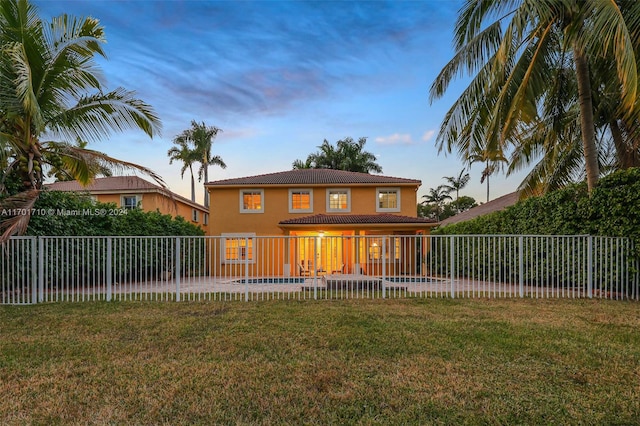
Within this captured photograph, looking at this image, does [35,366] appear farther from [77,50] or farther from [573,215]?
[573,215]

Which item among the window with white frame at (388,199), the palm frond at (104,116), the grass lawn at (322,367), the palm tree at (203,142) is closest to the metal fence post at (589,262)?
the grass lawn at (322,367)

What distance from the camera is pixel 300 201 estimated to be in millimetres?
20297

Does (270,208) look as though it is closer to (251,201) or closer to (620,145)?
(251,201)

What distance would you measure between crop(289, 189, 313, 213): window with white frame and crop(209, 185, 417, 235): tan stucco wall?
20 cm

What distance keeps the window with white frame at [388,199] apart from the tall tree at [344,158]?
16.6m

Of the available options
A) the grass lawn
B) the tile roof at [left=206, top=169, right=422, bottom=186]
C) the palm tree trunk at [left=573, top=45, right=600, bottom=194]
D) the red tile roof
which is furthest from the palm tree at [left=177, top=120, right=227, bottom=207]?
the palm tree trunk at [left=573, top=45, right=600, bottom=194]

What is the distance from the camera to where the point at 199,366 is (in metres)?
4.26

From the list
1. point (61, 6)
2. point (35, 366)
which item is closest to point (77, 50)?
point (61, 6)

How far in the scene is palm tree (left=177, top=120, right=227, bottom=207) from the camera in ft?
116

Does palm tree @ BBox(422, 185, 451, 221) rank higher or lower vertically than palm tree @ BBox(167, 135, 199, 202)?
lower

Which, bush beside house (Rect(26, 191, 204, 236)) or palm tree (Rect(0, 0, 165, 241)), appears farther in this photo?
bush beside house (Rect(26, 191, 204, 236))

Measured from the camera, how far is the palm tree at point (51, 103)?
7.61m

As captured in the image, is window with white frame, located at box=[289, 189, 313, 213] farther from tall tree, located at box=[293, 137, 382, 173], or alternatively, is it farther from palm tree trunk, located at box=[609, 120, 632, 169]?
tall tree, located at box=[293, 137, 382, 173]

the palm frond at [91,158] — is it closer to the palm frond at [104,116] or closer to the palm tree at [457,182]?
the palm frond at [104,116]
